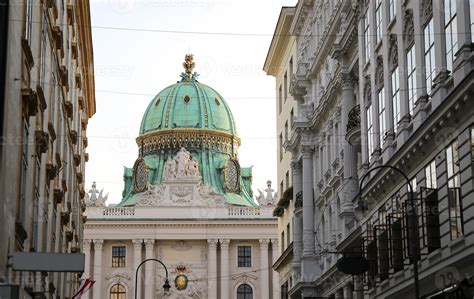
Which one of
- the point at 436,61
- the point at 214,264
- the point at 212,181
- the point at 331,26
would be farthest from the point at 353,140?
the point at 212,181

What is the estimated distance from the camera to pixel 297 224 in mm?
66438

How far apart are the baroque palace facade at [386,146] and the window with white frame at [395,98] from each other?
0.24 ft

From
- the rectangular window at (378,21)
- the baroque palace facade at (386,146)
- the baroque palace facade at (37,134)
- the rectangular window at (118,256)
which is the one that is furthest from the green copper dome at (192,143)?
the rectangular window at (378,21)

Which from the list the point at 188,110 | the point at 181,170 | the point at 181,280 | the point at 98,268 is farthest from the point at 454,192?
the point at 188,110

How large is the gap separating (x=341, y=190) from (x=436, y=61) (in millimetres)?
19340

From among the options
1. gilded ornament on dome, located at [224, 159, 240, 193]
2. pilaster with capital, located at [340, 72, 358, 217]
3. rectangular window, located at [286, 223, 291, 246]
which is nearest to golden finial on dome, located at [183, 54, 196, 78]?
gilded ornament on dome, located at [224, 159, 240, 193]

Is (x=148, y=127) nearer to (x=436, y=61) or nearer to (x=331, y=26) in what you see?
(x=331, y=26)

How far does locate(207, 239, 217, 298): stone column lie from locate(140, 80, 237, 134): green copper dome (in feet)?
50.9

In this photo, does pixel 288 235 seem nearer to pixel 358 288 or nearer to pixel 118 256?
pixel 358 288

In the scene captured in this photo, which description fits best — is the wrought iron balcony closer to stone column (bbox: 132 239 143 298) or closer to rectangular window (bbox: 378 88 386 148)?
rectangular window (bbox: 378 88 386 148)

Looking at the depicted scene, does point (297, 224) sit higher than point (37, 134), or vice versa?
point (297, 224)

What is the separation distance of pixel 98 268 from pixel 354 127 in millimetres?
62508

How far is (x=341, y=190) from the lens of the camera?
173ft

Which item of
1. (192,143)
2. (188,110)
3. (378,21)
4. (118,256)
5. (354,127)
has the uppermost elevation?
(188,110)
